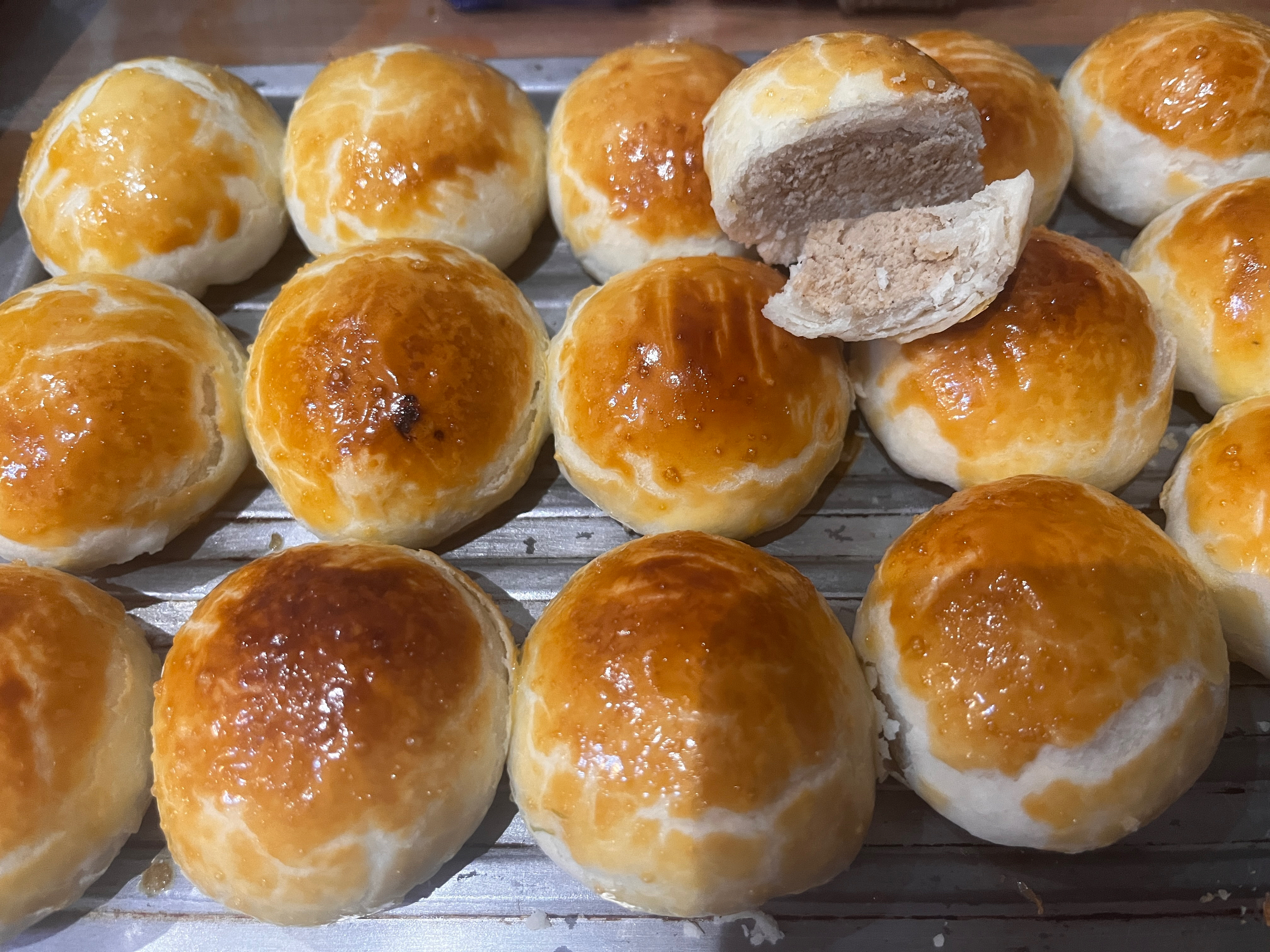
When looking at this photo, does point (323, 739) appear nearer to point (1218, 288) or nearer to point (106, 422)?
point (106, 422)

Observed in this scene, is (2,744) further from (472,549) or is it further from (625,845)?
(625,845)

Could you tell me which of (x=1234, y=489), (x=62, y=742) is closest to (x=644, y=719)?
(x=62, y=742)

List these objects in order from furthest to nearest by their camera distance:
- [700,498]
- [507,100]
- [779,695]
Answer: [507,100] < [700,498] < [779,695]

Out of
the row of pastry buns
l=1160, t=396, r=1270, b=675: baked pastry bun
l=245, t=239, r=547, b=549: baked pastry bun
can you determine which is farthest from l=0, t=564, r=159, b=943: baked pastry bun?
l=1160, t=396, r=1270, b=675: baked pastry bun

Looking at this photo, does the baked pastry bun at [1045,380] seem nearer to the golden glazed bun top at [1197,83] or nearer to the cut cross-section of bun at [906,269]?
the cut cross-section of bun at [906,269]

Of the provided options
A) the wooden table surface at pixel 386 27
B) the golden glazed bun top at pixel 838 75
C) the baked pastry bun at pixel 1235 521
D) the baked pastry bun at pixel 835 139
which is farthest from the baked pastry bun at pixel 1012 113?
the wooden table surface at pixel 386 27

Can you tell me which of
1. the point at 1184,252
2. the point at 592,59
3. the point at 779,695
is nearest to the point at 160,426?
the point at 779,695

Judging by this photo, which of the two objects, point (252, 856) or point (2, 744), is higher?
point (2, 744)
